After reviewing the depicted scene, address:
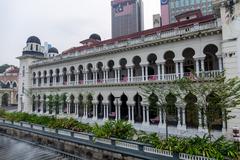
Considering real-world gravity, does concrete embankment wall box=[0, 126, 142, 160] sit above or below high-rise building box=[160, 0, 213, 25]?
below

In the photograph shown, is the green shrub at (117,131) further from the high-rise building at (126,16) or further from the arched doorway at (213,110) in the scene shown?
the high-rise building at (126,16)

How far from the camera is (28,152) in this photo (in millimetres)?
20297

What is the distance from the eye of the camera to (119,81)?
28.2 meters

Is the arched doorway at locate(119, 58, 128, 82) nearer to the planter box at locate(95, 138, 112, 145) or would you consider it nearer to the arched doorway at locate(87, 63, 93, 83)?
the arched doorway at locate(87, 63, 93, 83)

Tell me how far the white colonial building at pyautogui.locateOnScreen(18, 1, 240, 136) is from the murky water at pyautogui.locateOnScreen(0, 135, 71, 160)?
32.5 ft

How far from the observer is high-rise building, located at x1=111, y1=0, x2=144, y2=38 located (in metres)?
112

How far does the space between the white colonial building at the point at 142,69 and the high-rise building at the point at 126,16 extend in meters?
73.7

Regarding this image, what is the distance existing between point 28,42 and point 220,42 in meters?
37.1

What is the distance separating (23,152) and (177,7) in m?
83.9

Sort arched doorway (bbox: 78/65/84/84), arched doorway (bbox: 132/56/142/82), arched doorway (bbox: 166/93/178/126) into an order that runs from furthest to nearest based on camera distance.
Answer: arched doorway (bbox: 78/65/84/84), arched doorway (bbox: 132/56/142/82), arched doorway (bbox: 166/93/178/126)

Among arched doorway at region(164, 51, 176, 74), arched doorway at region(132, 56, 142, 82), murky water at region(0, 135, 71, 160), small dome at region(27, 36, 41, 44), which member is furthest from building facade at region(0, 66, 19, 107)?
arched doorway at region(164, 51, 176, 74)

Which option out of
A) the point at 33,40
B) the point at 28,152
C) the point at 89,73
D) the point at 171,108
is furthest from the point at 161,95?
the point at 33,40

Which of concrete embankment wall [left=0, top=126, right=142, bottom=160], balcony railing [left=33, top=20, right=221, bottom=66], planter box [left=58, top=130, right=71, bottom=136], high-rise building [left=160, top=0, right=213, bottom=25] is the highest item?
high-rise building [left=160, top=0, right=213, bottom=25]

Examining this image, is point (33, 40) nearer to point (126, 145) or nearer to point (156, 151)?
point (126, 145)
